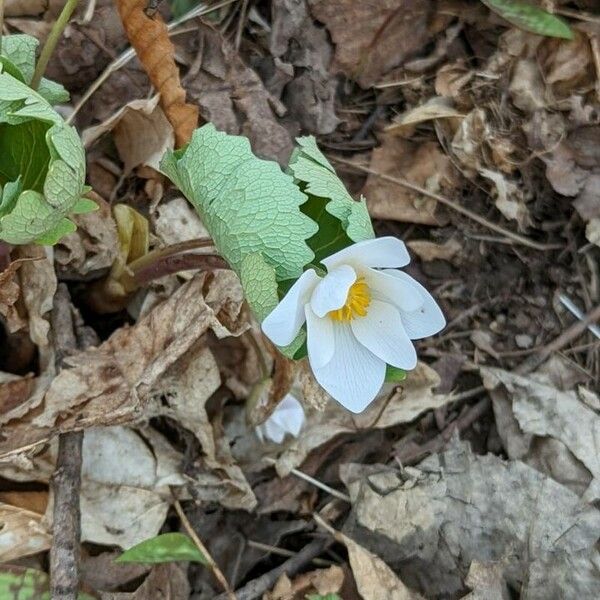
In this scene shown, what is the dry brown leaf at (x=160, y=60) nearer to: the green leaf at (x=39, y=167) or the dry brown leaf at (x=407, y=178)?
the green leaf at (x=39, y=167)

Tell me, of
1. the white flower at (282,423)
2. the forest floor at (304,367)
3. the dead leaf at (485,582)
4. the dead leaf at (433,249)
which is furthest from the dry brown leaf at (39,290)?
the dead leaf at (485,582)

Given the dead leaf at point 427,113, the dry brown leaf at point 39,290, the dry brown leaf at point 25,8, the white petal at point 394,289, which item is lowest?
the dry brown leaf at point 39,290

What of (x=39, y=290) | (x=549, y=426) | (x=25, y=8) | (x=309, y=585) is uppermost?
(x=25, y=8)

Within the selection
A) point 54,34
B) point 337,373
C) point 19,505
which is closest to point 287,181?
point 337,373

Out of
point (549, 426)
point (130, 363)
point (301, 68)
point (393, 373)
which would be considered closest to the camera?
point (393, 373)

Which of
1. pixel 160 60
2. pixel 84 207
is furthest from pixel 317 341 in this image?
pixel 160 60

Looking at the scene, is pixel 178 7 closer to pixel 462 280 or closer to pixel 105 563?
pixel 462 280

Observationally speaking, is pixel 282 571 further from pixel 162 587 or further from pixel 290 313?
pixel 290 313
